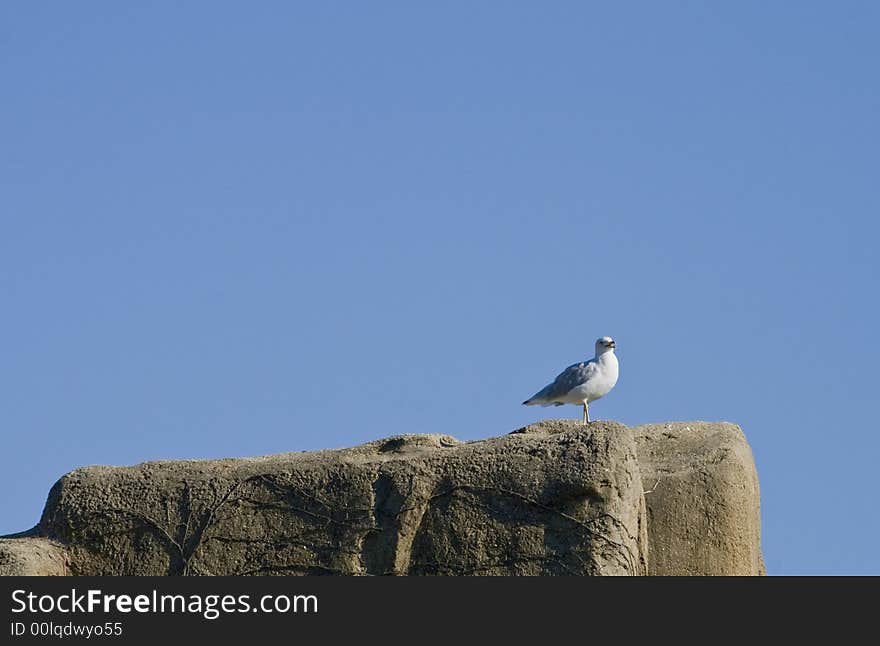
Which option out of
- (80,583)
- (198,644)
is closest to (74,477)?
(80,583)

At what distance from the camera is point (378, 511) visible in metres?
16.8

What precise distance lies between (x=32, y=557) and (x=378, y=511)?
3.16 meters

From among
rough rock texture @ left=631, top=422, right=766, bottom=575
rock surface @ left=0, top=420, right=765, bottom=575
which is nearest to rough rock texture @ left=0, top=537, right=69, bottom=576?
rock surface @ left=0, top=420, right=765, bottom=575

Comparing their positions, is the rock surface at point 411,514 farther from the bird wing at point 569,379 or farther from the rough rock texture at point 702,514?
the bird wing at point 569,379

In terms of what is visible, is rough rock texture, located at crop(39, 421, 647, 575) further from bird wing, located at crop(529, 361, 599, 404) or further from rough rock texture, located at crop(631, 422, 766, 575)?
bird wing, located at crop(529, 361, 599, 404)

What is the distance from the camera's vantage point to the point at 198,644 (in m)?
14.9

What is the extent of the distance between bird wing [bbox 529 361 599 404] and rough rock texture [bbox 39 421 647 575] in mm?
3071

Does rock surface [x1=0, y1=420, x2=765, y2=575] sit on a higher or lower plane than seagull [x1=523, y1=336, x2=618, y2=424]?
lower

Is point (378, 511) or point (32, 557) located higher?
point (378, 511)

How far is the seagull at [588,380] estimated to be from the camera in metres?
20.9

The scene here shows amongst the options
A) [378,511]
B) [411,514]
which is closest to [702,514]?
[411,514]

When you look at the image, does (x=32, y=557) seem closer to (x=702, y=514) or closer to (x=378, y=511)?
(x=378, y=511)

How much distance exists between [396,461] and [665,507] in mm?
2762

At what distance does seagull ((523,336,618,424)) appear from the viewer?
68.4ft
